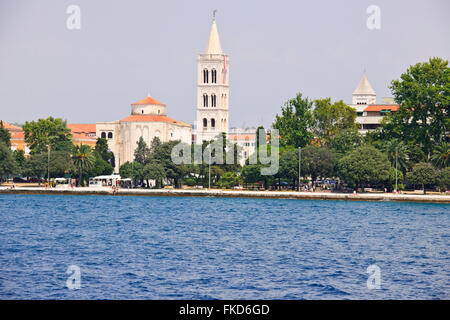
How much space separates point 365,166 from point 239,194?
1297cm

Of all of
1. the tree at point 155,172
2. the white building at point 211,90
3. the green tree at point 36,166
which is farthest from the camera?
the white building at point 211,90

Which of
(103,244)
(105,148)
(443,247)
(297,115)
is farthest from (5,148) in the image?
(443,247)

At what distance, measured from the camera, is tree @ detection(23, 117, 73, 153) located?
93875 mm

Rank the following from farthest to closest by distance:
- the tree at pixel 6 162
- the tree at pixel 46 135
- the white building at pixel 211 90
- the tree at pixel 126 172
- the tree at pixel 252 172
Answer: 1. the white building at pixel 211 90
2. the tree at pixel 46 135
3. the tree at pixel 126 172
4. the tree at pixel 6 162
5. the tree at pixel 252 172

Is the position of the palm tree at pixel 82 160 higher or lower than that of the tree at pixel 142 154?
lower

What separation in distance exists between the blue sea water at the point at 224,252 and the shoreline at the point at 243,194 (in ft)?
25.0

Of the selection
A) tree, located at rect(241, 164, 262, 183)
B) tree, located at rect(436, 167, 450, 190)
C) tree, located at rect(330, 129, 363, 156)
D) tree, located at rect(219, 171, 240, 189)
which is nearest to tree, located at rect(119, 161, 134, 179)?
tree, located at rect(219, 171, 240, 189)

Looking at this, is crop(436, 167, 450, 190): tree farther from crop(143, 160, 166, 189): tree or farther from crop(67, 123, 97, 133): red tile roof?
crop(67, 123, 97, 133): red tile roof

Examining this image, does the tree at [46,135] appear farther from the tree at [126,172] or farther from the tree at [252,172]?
the tree at [252,172]

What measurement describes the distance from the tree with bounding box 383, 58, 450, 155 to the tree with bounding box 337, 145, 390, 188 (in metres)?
6.41

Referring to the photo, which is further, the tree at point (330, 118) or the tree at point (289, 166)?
the tree at point (330, 118)

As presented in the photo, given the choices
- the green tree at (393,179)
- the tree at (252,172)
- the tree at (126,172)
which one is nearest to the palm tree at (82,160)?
the tree at (126,172)

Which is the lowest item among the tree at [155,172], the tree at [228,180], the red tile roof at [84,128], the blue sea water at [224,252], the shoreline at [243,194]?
the blue sea water at [224,252]

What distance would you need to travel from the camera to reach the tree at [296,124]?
285 ft
